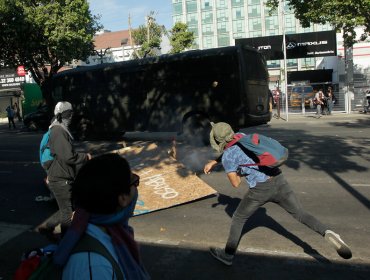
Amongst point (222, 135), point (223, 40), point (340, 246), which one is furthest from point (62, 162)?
point (223, 40)

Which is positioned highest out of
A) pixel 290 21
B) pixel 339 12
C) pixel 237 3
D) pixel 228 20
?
pixel 237 3

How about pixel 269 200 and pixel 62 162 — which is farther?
pixel 62 162

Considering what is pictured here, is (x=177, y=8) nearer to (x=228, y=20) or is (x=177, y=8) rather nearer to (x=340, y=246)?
(x=228, y=20)

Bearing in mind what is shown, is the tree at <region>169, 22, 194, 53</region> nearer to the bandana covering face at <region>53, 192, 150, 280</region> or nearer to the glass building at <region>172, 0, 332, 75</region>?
the glass building at <region>172, 0, 332, 75</region>

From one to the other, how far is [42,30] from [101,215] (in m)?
25.6

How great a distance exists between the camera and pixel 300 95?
29.2m

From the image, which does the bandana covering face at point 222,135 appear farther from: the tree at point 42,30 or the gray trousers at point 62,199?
the tree at point 42,30

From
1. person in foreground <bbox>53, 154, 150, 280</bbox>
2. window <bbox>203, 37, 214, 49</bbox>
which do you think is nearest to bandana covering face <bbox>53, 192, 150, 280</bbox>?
person in foreground <bbox>53, 154, 150, 280</bbox>

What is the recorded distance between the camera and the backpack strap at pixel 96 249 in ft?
5.45

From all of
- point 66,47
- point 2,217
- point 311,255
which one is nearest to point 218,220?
point 311,255

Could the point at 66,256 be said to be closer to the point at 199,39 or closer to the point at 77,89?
the point at 77,89

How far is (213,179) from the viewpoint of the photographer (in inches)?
337

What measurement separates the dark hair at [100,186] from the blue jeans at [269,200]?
2.57 meters

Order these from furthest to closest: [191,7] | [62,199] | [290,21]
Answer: [191,7], [290,21], [62,199]
